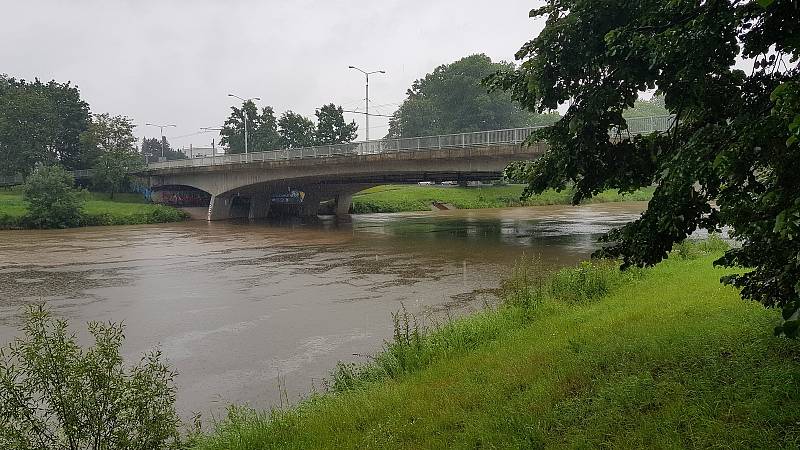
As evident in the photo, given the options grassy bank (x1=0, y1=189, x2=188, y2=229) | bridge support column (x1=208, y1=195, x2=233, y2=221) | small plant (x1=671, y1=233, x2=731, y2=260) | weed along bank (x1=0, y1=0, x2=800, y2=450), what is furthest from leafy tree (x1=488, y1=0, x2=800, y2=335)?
bridge support column (x1=208, y1=195, x2=233, y2=221)

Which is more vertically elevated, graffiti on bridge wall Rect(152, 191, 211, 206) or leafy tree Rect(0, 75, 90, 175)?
leafy tree Rect(0, 75, 90, 175)

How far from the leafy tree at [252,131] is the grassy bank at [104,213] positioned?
3065cm

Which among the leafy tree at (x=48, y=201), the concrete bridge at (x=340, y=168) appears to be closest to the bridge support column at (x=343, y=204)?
the concrete bridge at (x=340, y=168)

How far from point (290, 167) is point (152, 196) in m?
26.7

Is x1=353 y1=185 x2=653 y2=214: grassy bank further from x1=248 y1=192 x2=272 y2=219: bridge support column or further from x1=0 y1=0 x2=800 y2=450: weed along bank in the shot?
x1=0 y1=0 x2=800 y2=450: weed along bank

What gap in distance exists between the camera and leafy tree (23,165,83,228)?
45.1 m

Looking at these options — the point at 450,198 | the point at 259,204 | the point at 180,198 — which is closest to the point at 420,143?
the point at 259,204

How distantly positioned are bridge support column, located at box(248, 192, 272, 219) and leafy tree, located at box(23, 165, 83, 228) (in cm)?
1834

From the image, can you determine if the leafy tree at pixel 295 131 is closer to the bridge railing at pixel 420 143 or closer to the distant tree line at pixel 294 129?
the distant tree line at pixel 294 129

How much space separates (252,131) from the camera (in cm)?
9325

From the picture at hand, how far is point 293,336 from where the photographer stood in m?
12.1

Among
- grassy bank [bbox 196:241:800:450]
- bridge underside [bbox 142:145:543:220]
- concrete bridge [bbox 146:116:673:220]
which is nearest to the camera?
grassy bank [bbox 196:241:800:450]

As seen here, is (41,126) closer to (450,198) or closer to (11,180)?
(11,180)

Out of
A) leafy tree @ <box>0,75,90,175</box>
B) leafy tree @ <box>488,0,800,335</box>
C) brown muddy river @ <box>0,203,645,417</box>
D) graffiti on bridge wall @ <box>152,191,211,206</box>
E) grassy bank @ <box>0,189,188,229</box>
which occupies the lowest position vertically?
brown muddy river @ <box>0,203,645,417</box>
